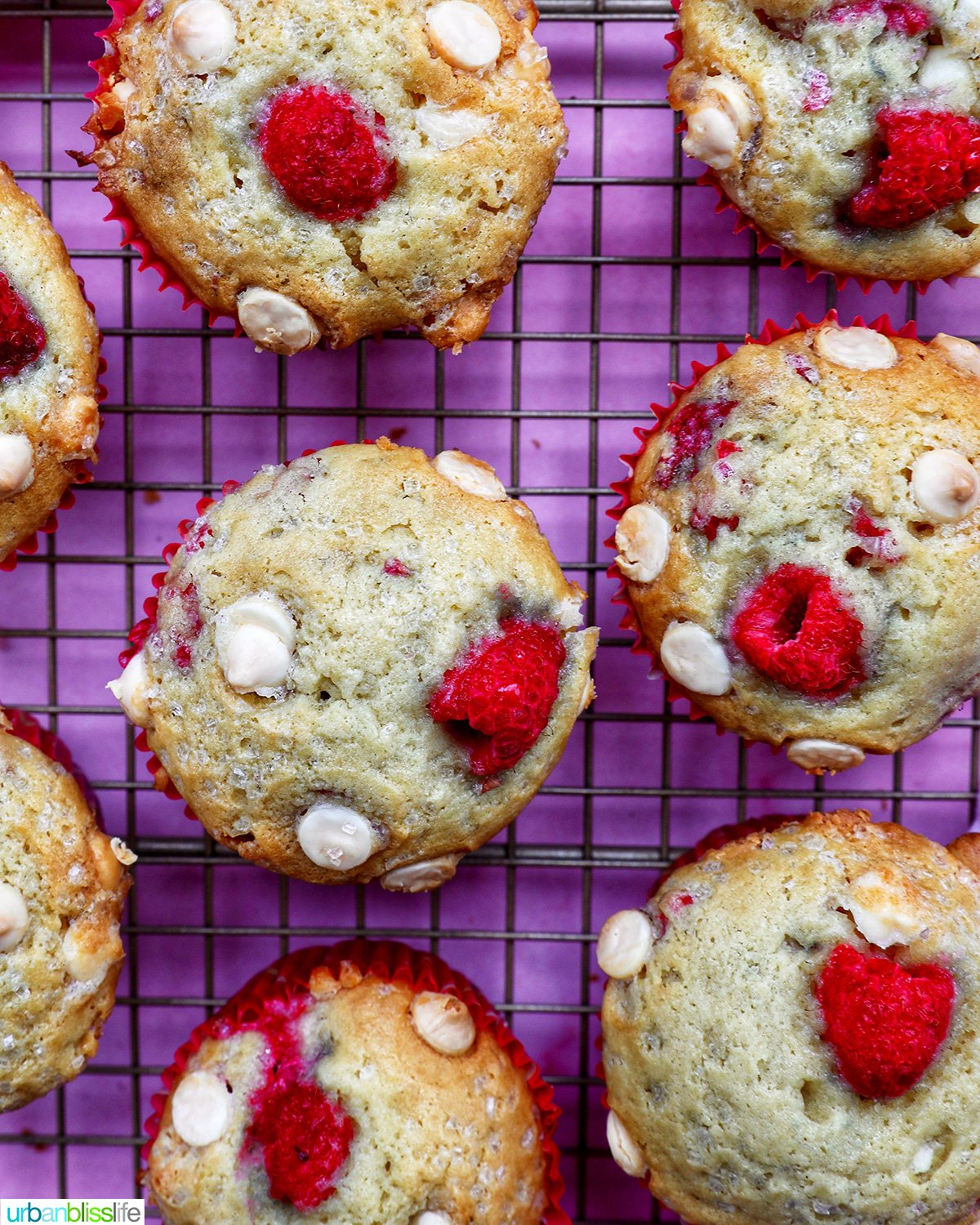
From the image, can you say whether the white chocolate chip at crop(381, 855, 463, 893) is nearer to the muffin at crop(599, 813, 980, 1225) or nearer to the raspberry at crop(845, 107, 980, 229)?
the muffin at crop(599, 813, 980, 1225)

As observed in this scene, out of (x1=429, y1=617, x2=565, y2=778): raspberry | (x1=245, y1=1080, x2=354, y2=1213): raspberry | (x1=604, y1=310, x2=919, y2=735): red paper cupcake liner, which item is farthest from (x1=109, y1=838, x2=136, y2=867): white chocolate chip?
(x1=604, y1=310, x2=919, y2=735): red paper cupcake liner

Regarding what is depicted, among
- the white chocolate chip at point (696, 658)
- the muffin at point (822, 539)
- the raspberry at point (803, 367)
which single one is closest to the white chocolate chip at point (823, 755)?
the muffin at point (822, 539)

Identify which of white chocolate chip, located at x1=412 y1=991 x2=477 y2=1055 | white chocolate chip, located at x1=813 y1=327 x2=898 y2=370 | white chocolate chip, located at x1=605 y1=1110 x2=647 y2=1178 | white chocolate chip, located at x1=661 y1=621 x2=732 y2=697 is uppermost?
white chocolate chip, located at x1=813 y1=327 x2=898 y2=370

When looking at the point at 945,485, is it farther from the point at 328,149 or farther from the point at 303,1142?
the point at 303,1142

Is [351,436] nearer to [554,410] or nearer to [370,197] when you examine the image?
[554,410]

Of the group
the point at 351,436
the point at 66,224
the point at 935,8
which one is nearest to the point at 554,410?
the point at 351,436

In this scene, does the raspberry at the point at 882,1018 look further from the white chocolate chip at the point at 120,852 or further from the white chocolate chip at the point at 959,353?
the white chocolate chip at the point at 120,852
